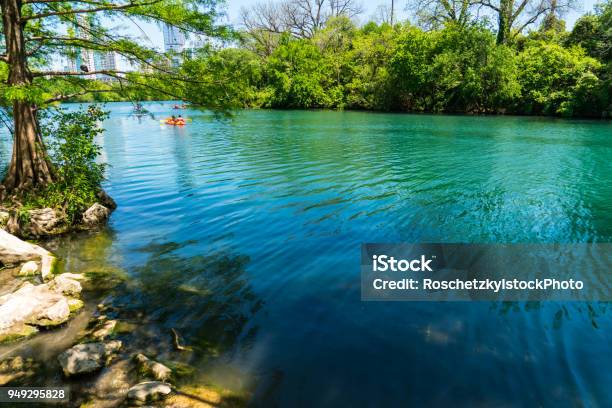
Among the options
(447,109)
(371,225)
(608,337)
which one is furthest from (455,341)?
(447,109)

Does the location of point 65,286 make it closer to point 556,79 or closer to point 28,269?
point 28,269

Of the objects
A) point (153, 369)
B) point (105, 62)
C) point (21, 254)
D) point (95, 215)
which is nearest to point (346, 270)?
point (153, 369)

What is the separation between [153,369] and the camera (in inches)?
190

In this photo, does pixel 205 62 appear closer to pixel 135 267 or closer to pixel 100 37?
pixel 100 37

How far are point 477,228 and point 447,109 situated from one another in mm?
49701

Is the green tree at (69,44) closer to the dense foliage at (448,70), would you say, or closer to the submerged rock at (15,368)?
the submerged rock at (15,368)

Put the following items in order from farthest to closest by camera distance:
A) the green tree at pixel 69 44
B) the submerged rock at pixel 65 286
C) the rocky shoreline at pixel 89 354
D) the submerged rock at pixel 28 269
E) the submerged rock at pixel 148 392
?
1. the green tree at pixel 69 44
2. the submerged rock at pixel 28 269
3. the submerged rock at pixel 65 286
4. the rocky shoreline at pixel 89 354
5. the submerged rock at pixel 148 392

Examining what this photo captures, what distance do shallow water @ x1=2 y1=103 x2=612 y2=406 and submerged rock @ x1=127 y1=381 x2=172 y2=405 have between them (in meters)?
0.59

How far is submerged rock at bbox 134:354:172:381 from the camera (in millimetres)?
4730

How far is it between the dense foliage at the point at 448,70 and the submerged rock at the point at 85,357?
85.9ft

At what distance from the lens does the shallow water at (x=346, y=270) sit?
4.91 meters

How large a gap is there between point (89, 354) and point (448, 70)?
182 ft

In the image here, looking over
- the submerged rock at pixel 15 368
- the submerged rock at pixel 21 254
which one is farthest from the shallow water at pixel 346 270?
the submerged rock at pixel 15 368

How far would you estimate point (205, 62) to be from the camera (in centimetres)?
971
